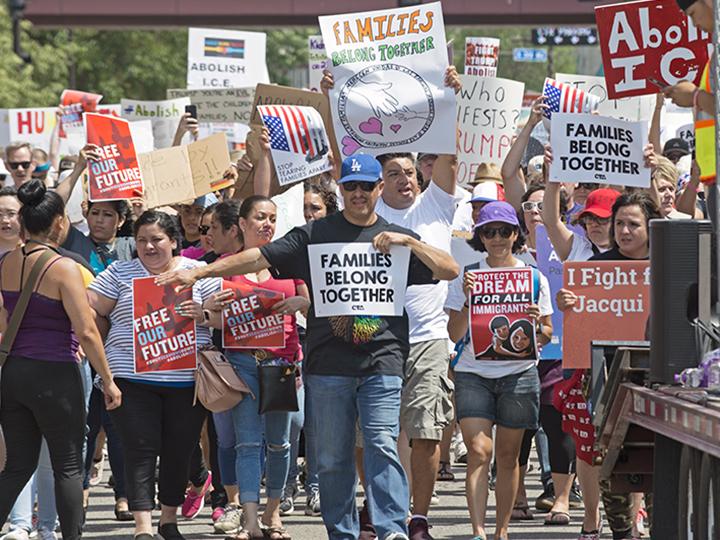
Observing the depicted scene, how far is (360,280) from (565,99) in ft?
13.2

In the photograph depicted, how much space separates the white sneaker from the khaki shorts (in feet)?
7.37

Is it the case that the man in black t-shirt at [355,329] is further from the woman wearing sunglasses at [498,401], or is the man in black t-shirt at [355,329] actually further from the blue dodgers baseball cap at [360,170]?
the woman wearing sunglasses at [498,401]

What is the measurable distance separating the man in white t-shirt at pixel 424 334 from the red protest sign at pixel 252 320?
803 mm

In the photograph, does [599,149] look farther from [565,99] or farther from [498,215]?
[565,99]

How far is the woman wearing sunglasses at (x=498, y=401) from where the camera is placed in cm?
962

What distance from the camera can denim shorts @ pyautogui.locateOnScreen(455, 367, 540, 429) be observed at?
9.66 metres

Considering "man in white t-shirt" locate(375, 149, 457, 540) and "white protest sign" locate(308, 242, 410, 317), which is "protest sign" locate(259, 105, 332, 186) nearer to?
"man in white t-shirt" locate(375, 149, 457, 540)

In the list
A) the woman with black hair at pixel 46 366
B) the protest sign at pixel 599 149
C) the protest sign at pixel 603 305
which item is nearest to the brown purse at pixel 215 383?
the woman with black hair at pixel 46 366

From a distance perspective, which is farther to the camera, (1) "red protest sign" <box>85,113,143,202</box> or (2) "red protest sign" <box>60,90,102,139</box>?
(2) "red protest sign" <box>60,90,102,139</box>

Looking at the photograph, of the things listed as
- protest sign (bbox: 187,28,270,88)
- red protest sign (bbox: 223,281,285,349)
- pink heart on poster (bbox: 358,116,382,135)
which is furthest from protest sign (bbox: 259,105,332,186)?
protest sign (bbox: 187,28,270,88)

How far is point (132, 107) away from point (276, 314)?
10553 mm

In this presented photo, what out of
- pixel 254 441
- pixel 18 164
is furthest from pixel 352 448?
pixel 18 164

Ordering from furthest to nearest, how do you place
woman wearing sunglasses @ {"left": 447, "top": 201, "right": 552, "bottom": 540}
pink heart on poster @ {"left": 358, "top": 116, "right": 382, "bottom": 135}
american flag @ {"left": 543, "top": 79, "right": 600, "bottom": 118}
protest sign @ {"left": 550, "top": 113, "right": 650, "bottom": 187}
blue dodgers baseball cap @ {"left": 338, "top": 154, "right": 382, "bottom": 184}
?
american flag @ {"left": 543, "top": 79, "right": 600, "bottom": 118} < protest sign @ {"left": 550, "top": 113, "right": 650, "bottom": 187} < pink heart on poster @ {"left": 358, "top": 116, "right": 382, "bottom": 135} < woman wearing sunglasses @ {"left": 447, "top": 201, "right": 552, "bottom": 540} < blue dodgers baseball cap @ {"left": 338, "top": 154, "right": 382, "bottom": 184}

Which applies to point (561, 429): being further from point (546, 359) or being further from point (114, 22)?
point (114, 22)
